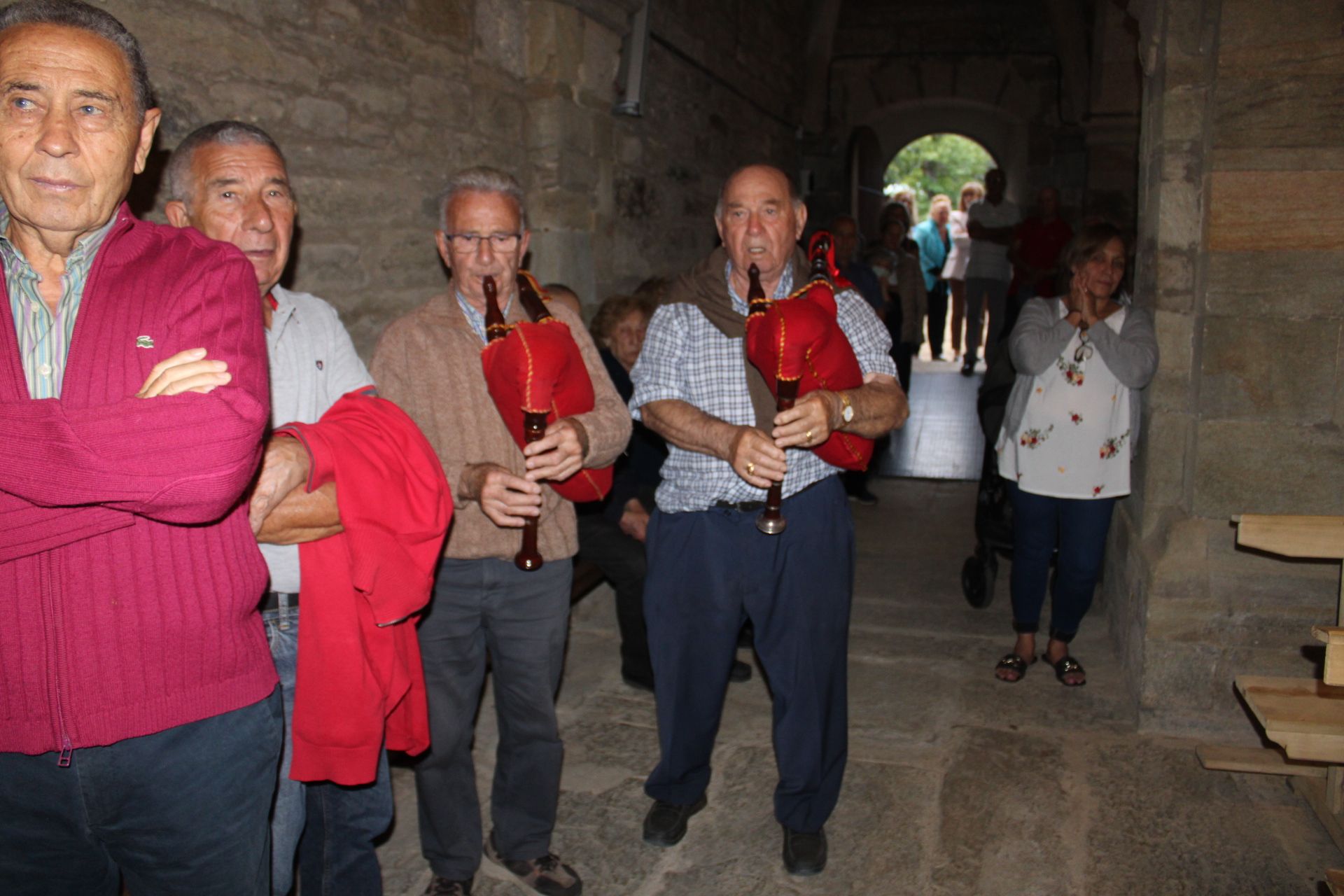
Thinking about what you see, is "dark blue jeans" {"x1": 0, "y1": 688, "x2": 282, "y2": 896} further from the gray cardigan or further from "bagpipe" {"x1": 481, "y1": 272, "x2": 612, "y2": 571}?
the gray cardigan

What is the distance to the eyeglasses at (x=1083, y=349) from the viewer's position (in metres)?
3.42

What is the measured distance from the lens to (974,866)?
8.30 ft

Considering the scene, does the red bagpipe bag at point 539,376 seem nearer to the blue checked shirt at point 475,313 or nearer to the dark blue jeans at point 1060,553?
the blue checked shirt at point 475,313

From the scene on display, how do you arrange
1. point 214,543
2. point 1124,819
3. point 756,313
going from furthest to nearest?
point 1124,819
point 756,313
point 214,543

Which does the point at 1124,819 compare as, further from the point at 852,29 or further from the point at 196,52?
the point at 852,29

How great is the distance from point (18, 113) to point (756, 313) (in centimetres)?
145

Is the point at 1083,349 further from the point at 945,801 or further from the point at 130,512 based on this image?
the point at 130,512

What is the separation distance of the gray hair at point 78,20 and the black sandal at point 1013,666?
3.25 meters

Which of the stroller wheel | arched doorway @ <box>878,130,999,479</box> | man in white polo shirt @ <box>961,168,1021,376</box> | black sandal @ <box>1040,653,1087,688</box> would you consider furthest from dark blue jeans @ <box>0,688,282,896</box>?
man in white polo shirt @ <box>961,168,1021,376</box>

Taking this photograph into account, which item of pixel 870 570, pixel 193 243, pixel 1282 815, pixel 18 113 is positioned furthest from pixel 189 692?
pixel 870 570

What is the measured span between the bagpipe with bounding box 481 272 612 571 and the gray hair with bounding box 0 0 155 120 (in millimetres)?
930

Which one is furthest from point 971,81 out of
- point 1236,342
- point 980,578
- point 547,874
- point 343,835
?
point 343,835

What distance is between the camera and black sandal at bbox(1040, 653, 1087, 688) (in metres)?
3.56

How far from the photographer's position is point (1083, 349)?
3.44m
